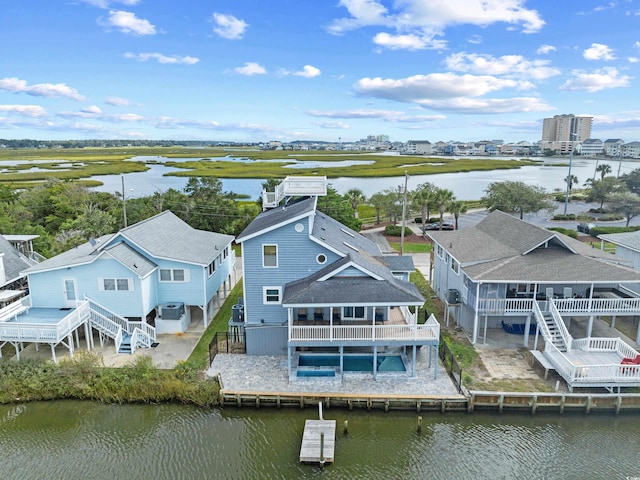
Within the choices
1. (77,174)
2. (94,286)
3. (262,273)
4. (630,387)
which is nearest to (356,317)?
(262,273)

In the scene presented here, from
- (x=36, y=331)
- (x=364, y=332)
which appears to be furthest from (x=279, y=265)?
(x=36, y=331)

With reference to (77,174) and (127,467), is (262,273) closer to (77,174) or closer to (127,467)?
(127,467)

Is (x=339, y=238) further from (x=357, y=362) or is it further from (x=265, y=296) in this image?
(x=357, y=362)

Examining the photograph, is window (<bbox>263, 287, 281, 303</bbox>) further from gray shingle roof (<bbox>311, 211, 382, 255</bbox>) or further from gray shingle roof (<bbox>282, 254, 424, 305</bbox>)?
gray shingle roof (<bbox>311, 211, 382, 255</bbox>)

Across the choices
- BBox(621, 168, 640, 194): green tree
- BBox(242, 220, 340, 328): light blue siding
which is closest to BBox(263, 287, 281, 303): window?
BBox(242, 220, 340, 328): light blue siding

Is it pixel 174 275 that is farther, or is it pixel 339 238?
pixel 339 238

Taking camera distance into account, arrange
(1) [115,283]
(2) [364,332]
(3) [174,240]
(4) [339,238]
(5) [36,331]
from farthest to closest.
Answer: (3) [174,240] < (4) [339,238] < (1) [115,283] < (5) [36,331] < (2) [364,332]

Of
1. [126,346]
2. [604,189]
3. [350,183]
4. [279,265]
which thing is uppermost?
[604,189]
